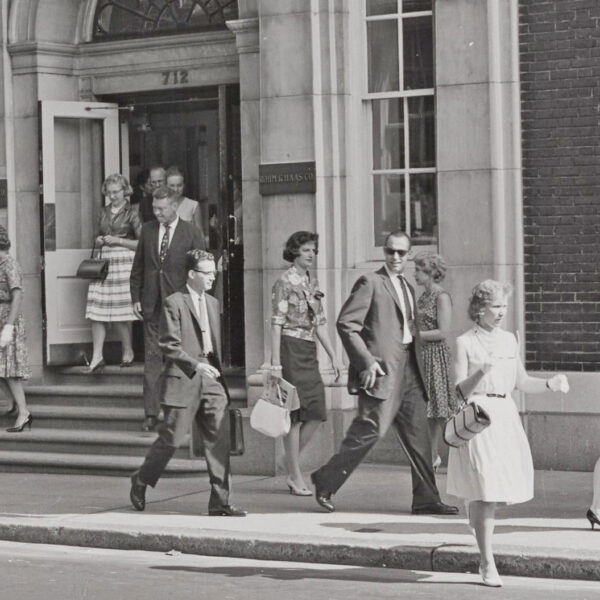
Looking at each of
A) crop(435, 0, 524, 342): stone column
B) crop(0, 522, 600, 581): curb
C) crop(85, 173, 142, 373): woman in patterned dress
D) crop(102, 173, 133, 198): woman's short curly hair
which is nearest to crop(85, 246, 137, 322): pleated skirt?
crop(85, 173, 142, 373): woman in patterned dress

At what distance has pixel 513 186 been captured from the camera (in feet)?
42.9

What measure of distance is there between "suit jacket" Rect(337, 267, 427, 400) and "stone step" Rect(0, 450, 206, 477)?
9.62ft

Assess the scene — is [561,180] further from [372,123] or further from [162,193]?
[162,193]

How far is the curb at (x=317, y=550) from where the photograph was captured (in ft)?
29.7

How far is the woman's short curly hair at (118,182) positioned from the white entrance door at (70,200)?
0.60 m

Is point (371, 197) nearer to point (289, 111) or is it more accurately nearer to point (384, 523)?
point (289, 111)

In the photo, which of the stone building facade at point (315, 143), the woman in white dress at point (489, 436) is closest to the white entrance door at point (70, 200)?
the stone building facade at point (315, 143)

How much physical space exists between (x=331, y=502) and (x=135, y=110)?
5.93 m

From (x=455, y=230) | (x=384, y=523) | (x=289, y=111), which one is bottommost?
(x=384, y=523)

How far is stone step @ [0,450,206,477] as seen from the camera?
13391 mm

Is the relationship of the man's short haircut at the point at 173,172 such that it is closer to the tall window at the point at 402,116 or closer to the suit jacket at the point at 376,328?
the tall window at the point at 402,116

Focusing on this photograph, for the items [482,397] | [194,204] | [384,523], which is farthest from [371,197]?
[482,397]

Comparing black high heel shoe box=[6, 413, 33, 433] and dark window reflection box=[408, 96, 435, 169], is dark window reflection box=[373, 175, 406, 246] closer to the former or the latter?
dark window reflection box=[408, 96, 435, 169]

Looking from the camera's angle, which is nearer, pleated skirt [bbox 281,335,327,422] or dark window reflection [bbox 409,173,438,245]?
pleated skirt [bbox 281,335,327,422]
